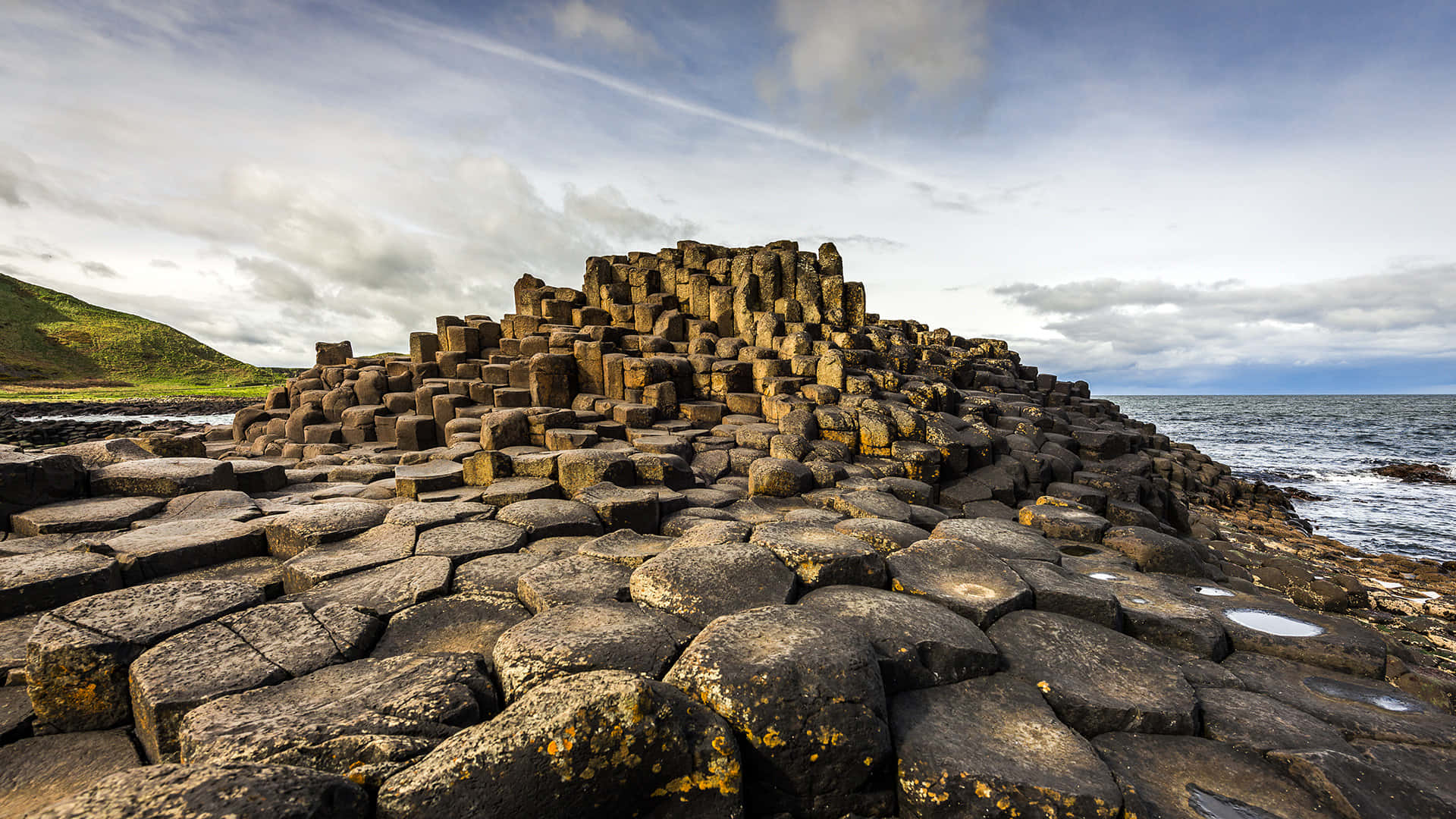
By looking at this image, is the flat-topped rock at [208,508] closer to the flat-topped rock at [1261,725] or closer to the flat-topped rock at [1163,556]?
the flat-topped rock at [1261,725]

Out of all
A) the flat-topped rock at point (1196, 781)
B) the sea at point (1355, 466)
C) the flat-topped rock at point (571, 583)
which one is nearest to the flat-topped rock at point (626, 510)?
the flat-topped rock at point (571, 583)

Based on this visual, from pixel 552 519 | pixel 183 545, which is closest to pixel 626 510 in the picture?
pixel 552 519

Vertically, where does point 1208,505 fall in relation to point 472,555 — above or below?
below

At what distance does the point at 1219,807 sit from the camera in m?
2.44

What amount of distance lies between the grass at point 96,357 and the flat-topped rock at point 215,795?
7037 centimetres

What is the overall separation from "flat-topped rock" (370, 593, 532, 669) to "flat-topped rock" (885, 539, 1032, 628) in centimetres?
275

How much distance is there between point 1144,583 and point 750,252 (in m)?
12.7

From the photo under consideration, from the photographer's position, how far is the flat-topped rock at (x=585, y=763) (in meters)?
2.02

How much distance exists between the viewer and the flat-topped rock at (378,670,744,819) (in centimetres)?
202

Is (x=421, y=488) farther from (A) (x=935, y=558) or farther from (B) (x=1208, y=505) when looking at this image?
(B) (x=1208, y=505)

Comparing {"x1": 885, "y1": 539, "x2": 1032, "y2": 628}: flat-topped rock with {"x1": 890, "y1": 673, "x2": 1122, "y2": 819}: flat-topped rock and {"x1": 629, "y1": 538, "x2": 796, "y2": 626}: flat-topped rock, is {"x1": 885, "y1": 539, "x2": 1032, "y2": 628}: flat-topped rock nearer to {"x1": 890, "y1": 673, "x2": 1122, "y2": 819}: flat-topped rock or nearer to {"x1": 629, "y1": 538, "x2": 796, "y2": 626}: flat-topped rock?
{"x1": 890, "y1": 673, "x2": 1122, "y2": 819}: flat-topped rock

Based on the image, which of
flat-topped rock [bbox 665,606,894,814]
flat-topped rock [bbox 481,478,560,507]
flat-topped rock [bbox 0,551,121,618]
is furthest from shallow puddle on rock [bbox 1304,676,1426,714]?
flat-topped rock [bbox 0,551,121,618]

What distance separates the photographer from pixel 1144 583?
4.71 m


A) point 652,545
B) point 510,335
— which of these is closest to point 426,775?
point 652,545
